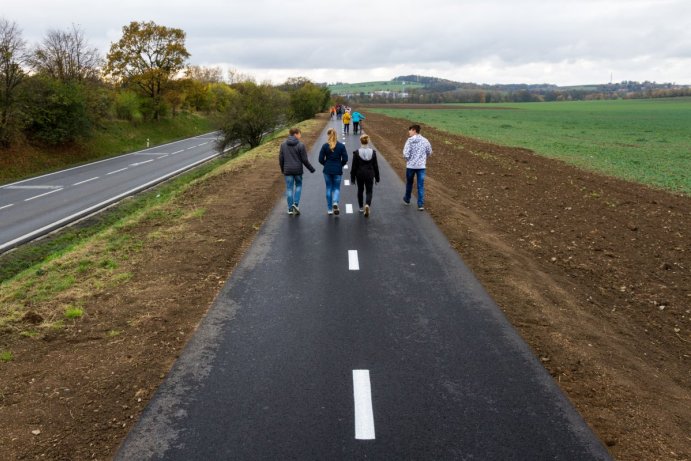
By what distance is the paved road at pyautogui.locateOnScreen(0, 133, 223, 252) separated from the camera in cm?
1589

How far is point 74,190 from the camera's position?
22.2 metres

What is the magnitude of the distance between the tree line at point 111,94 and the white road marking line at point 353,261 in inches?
1024

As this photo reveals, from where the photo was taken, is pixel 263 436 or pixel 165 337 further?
pixel 165 337

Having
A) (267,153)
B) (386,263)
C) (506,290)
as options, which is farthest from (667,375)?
(267,153)

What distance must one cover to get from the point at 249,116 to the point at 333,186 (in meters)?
23.2

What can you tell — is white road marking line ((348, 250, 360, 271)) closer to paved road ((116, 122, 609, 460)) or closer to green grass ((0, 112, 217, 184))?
paved road ((116, 122, 609, 460))

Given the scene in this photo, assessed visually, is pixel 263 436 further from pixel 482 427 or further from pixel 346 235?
pixel 346 235

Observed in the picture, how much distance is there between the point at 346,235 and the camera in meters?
10.1

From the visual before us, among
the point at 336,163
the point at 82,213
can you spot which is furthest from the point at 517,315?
the point at 82,213

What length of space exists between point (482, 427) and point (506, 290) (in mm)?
3438

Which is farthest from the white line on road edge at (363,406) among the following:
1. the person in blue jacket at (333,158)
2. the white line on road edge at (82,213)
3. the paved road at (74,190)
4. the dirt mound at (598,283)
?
the white line on road edge at (82,213)

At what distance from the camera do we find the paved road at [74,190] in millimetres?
15891

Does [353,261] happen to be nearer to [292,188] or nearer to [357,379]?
[357,379]

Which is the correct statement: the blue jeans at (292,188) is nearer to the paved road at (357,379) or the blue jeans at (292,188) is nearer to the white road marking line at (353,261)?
the white road marking line at (353,261)
